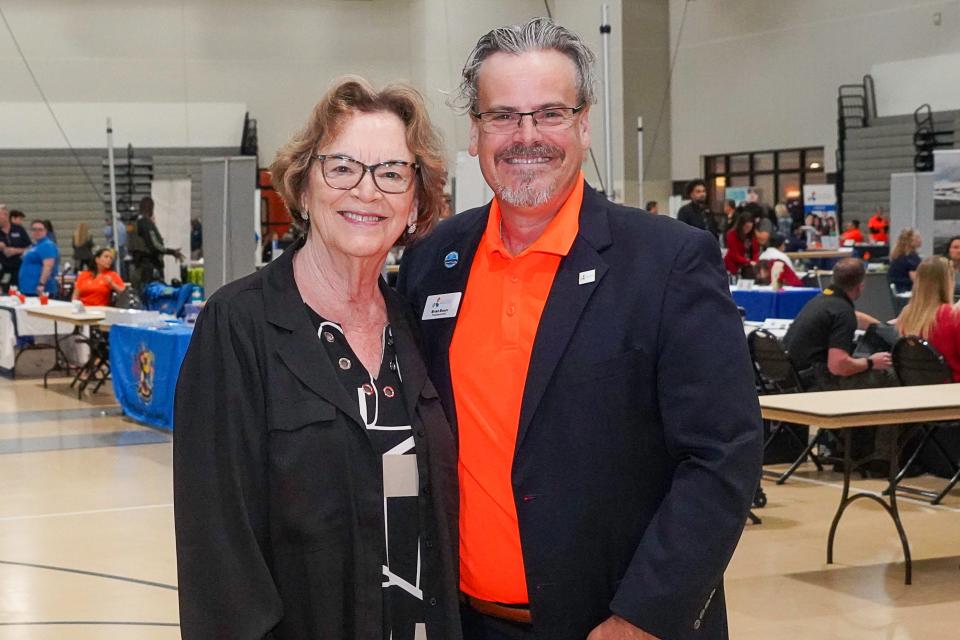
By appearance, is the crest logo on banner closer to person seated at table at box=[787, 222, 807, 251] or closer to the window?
person seated at table at box=[787, 222, 807, 251]

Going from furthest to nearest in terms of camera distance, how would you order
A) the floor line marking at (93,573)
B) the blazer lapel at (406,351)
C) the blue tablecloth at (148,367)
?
the blue tablecloth at (148,367)
the floor line marking at (93,573)
the blazer lapel at (406,351)

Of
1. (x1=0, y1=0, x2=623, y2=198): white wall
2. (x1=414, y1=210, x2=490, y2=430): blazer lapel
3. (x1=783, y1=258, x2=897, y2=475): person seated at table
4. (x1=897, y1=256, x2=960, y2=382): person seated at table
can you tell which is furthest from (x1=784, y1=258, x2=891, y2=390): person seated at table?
(x1=0, y1=0, x2=623, y2=198): white wall

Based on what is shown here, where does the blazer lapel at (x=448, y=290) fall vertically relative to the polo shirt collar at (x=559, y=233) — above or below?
below

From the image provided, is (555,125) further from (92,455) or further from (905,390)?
(92,455)

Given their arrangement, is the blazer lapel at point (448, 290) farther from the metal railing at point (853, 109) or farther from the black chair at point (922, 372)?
the metal railing at point (853, 109)

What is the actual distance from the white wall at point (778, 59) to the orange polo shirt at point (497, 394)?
19411 mm

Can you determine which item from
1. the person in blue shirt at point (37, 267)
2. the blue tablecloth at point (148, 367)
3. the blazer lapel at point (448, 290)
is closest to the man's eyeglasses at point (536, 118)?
the blazer lapel at point (448, 290)

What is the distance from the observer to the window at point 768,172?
23.5 m

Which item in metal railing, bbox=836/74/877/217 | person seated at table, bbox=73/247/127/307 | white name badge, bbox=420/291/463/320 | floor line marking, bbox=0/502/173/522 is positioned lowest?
floor line marking, bbox=0/502/173/522

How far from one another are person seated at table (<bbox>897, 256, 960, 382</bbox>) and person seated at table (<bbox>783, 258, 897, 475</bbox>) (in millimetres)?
253

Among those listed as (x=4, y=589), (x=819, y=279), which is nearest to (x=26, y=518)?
(x=4, y=589)

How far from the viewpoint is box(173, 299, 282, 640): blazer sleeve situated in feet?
6.06

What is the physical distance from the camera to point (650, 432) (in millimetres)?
1952

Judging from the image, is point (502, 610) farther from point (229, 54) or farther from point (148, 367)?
point (229, 54)
